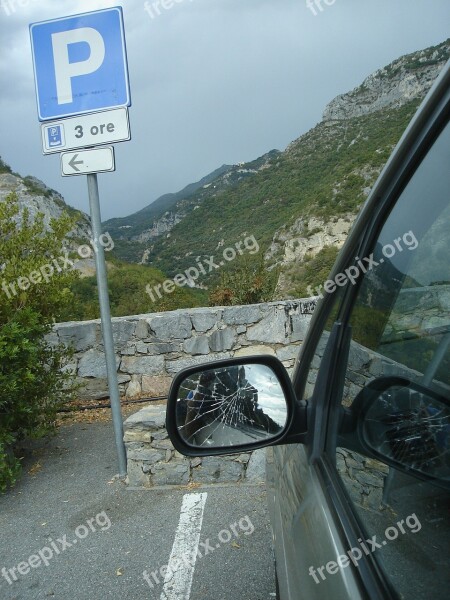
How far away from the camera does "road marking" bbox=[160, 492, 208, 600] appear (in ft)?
9.50

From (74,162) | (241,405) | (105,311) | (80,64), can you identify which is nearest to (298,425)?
(241,405)

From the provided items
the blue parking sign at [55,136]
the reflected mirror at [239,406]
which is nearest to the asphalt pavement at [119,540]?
the reflected mirror at [239,406]

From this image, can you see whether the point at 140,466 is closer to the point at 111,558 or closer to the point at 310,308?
the point at 111,558

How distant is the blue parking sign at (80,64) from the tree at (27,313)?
84 centimetres

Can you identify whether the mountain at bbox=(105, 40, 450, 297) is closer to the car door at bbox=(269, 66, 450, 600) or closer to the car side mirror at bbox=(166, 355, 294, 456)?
the car side mirror at bbox=(166, 355, 294, 456)

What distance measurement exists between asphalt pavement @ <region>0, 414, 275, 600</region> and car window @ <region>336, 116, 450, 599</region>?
1808 mm

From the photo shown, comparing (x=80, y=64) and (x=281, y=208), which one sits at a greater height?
(x=281, y=208)

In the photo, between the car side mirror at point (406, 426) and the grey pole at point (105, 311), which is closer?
the car side mirror at point (406, 426)

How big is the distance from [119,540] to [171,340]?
336 centimetres

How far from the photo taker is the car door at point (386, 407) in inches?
39.1

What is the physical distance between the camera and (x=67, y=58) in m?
4.01

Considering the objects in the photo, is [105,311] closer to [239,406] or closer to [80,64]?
[80,64]

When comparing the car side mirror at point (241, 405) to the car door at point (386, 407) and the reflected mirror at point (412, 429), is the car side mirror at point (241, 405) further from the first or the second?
the reflected mirror at point (412, 429)

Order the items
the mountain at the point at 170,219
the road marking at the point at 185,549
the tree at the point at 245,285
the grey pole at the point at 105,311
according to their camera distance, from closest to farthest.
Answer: the road marking at the point at 185,549, the grey pole at the point at 105,311, the tree at the point at 245,285, the mountain at the point at 170,219
